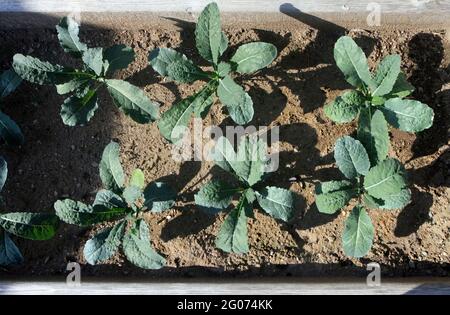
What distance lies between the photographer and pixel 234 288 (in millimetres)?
1807

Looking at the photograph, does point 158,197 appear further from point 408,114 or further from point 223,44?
point 408,114

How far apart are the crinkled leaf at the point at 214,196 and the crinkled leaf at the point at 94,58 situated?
1.63 feet

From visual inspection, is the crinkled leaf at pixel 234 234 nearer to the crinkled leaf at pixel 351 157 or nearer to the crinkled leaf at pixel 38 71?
the crinkled leaf at pixel 351 157

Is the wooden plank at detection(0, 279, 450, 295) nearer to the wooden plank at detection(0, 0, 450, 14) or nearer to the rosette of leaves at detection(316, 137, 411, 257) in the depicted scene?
the rosette of leaves at detection(316, 137, 411, 257)

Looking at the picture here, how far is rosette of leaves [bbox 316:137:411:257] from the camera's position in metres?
1.82

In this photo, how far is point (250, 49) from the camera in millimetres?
1914

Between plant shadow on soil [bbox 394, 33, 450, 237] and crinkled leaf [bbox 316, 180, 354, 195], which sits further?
plant shadow on soil [bbox 394, 33, 450, 237]

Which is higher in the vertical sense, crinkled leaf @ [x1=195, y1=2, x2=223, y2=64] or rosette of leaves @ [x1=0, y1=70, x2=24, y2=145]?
crinkled leaf @ [x1=195, y1=2, x2=223, y2=64]

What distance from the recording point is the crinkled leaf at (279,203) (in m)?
1.84

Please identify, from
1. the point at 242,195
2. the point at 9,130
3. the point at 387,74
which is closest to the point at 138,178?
the point at 242,195

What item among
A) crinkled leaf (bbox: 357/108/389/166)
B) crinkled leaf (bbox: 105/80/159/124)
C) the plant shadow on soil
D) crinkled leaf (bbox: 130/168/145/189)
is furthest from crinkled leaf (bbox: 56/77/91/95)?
the plant shadow on soil

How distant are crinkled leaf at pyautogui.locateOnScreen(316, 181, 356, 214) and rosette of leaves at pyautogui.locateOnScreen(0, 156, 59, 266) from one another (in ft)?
2.67

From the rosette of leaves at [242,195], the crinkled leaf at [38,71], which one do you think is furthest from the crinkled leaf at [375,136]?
the crinkled leaf at [38,71]

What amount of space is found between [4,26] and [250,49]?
0.86 m
